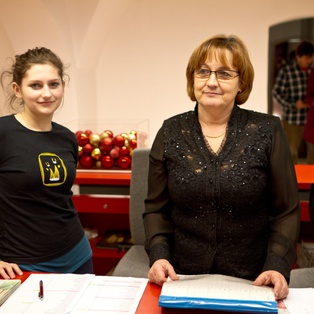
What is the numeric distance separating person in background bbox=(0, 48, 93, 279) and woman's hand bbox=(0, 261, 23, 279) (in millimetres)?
65

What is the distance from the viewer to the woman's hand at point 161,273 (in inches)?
55.7

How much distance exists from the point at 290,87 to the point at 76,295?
194 inches

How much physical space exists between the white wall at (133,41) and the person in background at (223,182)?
140 inches

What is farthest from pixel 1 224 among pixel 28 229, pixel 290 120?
pixel 290 120

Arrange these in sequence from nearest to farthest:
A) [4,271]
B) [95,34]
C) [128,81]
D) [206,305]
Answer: [206,305]
[4,271]
[95,34]
[128,81]

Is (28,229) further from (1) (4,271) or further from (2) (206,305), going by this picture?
(2) (206,305)

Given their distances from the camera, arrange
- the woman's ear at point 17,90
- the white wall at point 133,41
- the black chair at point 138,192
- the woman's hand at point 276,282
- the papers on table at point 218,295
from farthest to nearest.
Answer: the white wall at point 133,41, the black chair at point 138,192, the woman's ear at point 17,90, the woman's hand at point 276,282, the papers on table at point 218,295

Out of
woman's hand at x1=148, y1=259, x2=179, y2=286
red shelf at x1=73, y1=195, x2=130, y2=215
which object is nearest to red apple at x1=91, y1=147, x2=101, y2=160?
red shelf at x1=73, y1=195, x2=130, y2=215

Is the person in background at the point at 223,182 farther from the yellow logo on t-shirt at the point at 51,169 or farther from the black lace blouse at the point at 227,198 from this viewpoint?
the yellow logo on t-shirt at the point at 51,169

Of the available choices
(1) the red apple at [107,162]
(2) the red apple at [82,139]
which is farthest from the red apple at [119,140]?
(2) the red apple at [82,139]

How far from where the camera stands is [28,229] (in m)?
1.68

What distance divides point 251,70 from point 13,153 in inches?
36.1

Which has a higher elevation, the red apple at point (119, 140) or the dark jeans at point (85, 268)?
the red apple at point (119, 140)

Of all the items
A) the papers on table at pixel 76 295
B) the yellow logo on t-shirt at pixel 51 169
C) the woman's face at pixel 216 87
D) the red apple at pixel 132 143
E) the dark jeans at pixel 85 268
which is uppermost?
the woman's face at pixel 216 87
